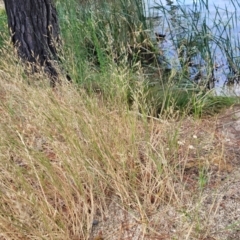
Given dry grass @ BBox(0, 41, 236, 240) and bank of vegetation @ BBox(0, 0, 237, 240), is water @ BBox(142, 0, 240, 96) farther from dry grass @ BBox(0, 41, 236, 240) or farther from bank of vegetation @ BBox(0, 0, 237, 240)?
dry grass @ BBox(0, 41, 236, 240)

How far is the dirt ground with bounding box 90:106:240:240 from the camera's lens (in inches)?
58.4

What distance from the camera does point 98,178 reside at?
1690 mm

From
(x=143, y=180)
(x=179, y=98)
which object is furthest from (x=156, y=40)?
(x=143, y=180)

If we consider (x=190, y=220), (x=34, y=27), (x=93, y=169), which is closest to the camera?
(x=190, y=220)

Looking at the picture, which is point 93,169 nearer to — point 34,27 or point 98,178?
point 98,178

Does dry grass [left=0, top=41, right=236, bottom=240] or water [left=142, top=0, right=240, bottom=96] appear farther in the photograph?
water [left=142, top=0, right=240, bottom=96]

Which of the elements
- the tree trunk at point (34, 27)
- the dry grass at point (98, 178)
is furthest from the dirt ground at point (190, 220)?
the tree trunk at point (34, 27)

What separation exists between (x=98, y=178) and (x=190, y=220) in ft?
1.38

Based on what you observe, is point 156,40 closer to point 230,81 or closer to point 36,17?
point 230,81

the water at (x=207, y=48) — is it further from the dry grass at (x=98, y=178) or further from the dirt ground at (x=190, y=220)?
the dirt ground at (x=190, y=220)

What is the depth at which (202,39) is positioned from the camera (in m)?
3.58

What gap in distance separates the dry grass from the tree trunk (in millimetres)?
1091

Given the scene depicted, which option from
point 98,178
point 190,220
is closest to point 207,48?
point 98,178

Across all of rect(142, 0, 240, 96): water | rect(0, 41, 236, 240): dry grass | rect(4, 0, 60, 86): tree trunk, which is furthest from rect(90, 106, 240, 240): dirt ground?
rect(142, 0, 240, 96): water
